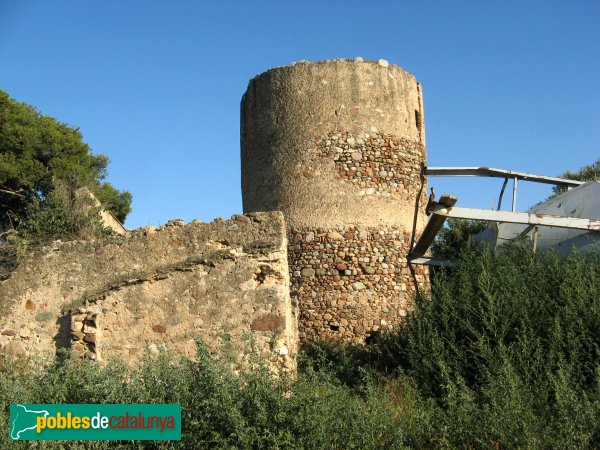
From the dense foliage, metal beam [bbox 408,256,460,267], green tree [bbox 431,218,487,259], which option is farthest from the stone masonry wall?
green tree [bbox 431,218,487,259]

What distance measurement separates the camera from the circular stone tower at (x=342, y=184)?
10633 millimetres

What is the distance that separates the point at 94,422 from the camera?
5695 mm

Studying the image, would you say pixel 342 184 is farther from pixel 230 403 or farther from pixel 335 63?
pixel 230 403

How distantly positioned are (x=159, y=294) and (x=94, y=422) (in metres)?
1.73

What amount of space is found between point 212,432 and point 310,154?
635 centimetres

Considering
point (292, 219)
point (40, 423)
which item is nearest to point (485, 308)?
point (292, 219)

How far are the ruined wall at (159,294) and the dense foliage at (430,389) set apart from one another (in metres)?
0.45

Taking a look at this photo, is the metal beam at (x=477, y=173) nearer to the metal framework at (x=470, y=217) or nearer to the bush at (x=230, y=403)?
the metal framework at (x=470, y=217)

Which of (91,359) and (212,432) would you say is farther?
(91,359)

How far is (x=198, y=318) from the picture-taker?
7023 mm

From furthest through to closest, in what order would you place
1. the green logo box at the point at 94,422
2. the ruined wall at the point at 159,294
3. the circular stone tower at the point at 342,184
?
the circular stone tower at the point at 342,184 < the ruined wall at the point at 159,294 < the green logo box at the point at 94,422

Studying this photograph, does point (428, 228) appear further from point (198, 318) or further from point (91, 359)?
point (91, 359)

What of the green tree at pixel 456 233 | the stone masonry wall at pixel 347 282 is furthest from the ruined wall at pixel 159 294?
→ the green tree at pixel 456 233

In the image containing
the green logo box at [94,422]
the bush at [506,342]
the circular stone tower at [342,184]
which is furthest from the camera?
the circular stone tower at [342,184]
